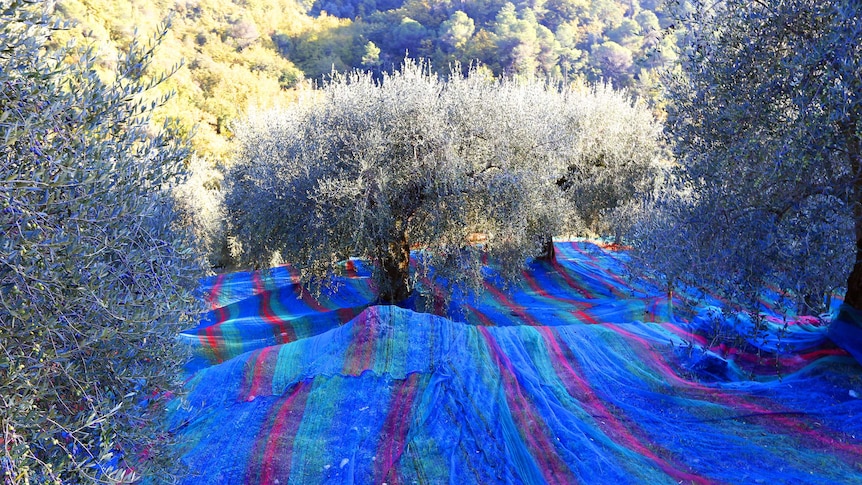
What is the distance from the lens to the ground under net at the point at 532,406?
4699 millimetres

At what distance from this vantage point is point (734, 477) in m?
4.52

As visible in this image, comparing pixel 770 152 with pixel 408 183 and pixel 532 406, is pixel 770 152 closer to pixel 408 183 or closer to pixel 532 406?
pixel 532 406

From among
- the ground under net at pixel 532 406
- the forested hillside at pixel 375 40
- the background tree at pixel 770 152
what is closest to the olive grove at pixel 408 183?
the ground under net at pixel 532 406

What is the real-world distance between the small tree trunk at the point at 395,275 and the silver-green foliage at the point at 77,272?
6.86 m

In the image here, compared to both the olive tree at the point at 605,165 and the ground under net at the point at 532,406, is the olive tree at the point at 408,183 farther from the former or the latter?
the olive tree at the point at 605,165

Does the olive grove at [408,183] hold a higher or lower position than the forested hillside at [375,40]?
lower

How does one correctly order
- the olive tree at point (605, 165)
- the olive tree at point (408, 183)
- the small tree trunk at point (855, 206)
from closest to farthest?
the small tree trunk at point (855, 206)
the olive tree at point (408, 183)
the olive tree at point (605, 165)

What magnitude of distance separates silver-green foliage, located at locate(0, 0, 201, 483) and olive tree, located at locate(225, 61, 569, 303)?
5.24 metres

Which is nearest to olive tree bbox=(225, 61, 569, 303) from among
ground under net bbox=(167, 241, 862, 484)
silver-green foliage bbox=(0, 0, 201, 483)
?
ground under net bbox=(167, 241, 862, 484)

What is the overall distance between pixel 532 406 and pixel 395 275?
5.40m

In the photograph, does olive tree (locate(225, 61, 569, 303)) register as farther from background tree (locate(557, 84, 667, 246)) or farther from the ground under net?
background tree (locate(557, 84, 667, 246))

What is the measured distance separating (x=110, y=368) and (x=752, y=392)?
18.3 feet

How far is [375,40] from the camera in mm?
51219

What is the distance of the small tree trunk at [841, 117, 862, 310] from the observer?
4.34 meters
